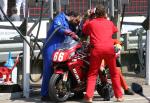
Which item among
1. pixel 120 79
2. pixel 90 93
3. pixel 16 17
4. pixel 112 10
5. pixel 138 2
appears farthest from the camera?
pixel 138 2

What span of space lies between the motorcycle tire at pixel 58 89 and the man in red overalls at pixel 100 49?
0.41 metres

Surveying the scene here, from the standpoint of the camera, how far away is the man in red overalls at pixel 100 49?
1014 centimetres

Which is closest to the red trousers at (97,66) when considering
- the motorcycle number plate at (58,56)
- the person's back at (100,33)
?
the person's back at (100,33)

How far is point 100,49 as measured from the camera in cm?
1012

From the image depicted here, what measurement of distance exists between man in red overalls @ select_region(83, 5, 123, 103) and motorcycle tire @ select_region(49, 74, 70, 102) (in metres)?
0.41

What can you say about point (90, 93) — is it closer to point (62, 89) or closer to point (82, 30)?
point (62, 89)

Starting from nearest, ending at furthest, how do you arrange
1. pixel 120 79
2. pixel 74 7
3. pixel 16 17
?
pixel 120 79, pixel 16 17, pixel 74 7

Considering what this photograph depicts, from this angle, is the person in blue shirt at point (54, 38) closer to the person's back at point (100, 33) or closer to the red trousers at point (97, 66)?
the person's back at point (100, 33)

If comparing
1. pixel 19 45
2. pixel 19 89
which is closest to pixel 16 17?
pixel 19 45

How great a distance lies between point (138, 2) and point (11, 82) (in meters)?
5.83

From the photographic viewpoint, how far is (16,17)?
13648 millimetres

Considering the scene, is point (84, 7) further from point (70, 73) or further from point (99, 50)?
point (99, 50)

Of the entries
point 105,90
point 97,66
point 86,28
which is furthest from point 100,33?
point 105,90

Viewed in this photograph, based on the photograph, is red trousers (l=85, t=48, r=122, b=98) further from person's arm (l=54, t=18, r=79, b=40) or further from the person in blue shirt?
the person in blue shirt
